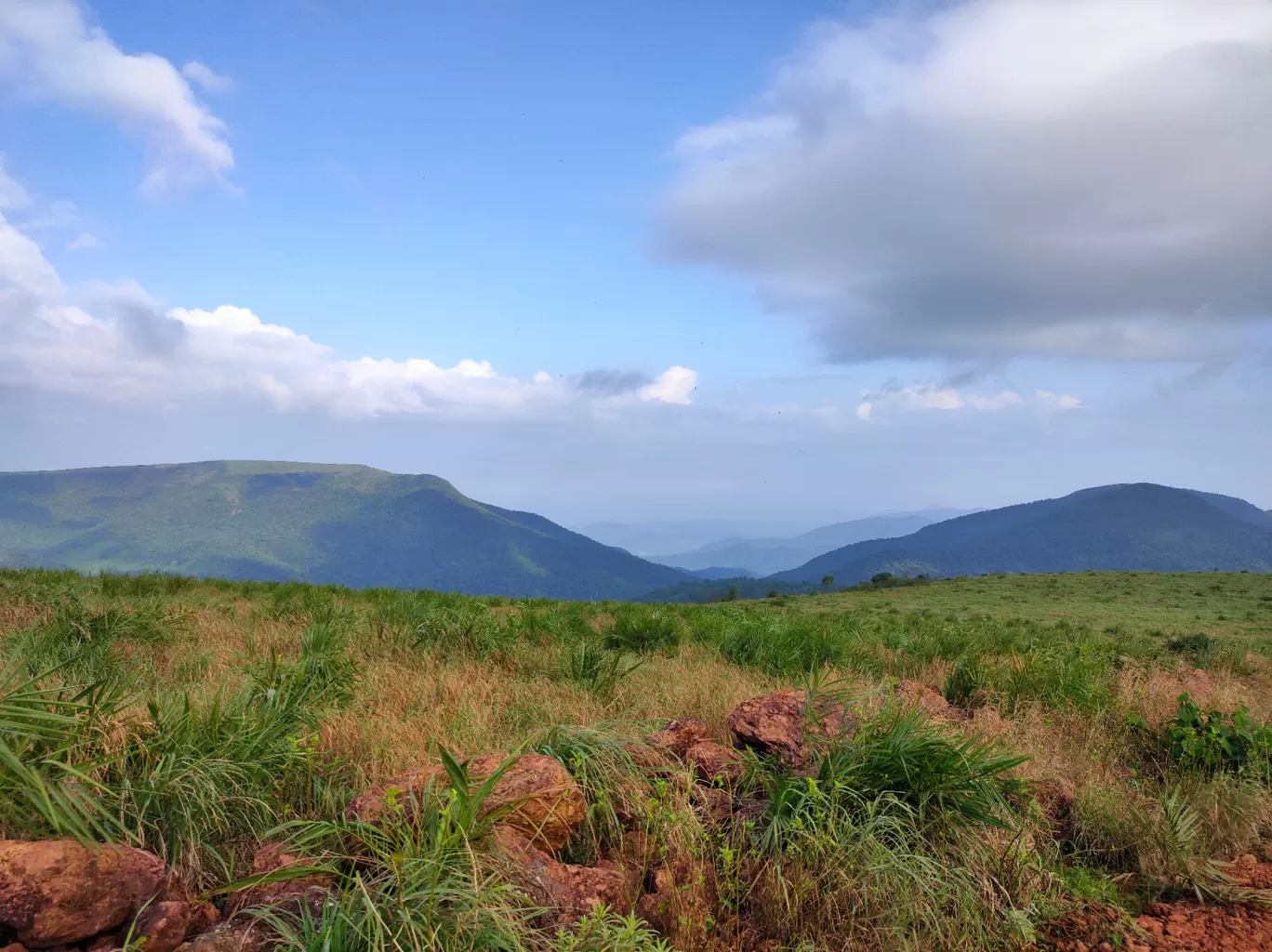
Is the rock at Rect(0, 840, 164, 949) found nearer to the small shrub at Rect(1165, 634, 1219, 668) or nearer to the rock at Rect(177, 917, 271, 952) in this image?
the rock at Rect(177, 917, 271, 952)

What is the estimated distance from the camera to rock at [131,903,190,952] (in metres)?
2.75

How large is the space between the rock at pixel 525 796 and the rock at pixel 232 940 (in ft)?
2.07

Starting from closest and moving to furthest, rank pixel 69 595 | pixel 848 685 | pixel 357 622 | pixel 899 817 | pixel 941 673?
1. pixel 899 817
2. pixel 848 685
3. pixel 941 673
4. pixel 357 622
5. pixel 69 595

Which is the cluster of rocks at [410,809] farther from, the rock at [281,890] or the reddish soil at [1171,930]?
the reddish soil at [1171,930]

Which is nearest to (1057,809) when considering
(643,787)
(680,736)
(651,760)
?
(680,736)

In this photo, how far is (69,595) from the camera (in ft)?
35.8

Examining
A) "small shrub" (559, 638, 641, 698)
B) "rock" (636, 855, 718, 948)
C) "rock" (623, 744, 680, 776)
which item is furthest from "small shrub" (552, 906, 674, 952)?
"small shrub" (559, 638, 641, 698)

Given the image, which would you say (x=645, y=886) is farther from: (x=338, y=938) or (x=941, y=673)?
(x=941, y=673)

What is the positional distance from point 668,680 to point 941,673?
4.00 m

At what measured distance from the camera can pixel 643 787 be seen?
162 inches

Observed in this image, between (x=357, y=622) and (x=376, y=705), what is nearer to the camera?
(x=376, y=705)

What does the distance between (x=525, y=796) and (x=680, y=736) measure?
5.39ft

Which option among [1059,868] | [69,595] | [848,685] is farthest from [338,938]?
[69,595]

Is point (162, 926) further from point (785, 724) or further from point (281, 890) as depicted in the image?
point (785, 724)
